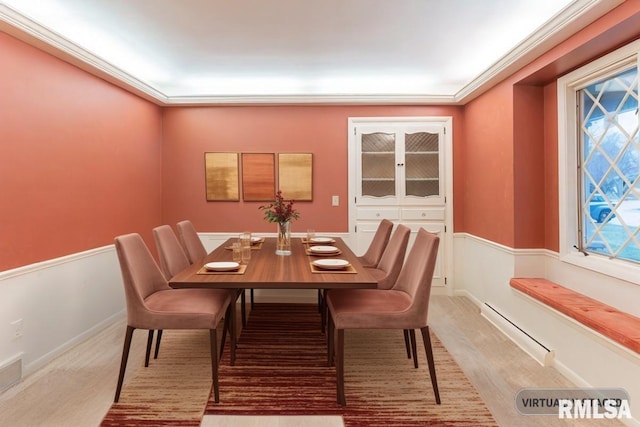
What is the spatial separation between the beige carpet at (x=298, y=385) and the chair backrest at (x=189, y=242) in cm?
67

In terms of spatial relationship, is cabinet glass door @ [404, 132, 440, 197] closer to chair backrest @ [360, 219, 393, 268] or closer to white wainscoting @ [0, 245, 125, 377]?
chair backrest @ [360, 219, 393, 268]

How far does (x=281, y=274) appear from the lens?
2090 millimetres

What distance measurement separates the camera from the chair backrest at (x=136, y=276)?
202 centimetres

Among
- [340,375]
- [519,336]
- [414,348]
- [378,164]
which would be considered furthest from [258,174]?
[519,336]

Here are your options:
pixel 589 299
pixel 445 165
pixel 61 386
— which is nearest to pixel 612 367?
pixel 589 299

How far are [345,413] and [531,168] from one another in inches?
97.2

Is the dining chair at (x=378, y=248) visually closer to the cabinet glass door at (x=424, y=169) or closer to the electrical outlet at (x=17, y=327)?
the cabinet glass door at (x=424, y=169)

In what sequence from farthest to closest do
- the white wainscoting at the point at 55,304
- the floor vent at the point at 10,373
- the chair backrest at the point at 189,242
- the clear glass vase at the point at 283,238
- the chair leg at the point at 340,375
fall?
the chair backrest at the point at 189,242 → the clear glass vase at the point at 283,238 → the white wainscoting at the point at 55,304 → the floor vent at the point at 10,373 → the chair leg at the point at 340,375

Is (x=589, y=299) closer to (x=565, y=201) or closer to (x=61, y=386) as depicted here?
(x=565, y=201)

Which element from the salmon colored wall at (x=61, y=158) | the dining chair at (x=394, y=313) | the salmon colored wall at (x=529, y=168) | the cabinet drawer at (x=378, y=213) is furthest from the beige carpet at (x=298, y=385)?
the cabinet drawer at (x=378, y=213)

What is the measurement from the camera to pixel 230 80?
3891 millimetres

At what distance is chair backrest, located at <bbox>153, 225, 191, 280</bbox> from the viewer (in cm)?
263

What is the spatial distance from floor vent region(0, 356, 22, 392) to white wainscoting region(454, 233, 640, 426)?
3461 millimetres

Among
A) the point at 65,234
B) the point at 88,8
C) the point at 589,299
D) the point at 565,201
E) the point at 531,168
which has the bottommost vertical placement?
the point at 589,299
